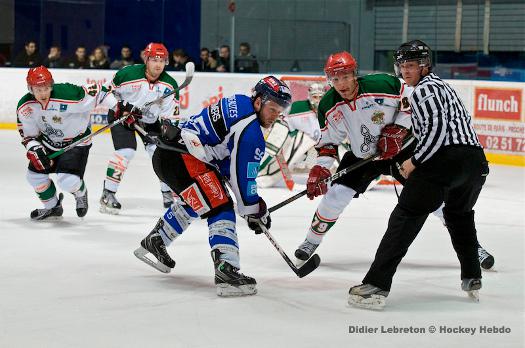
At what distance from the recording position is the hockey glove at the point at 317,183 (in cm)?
425

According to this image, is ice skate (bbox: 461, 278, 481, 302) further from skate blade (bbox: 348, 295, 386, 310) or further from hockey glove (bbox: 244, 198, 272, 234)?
hockey glove (bbox: 244, 198, 272, 234)

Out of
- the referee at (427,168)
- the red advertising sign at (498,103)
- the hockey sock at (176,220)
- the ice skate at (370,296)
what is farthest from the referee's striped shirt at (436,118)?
the red advertising sign at (498,103)

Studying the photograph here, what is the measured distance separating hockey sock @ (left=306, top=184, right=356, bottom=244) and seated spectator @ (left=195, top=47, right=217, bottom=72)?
6.23 m

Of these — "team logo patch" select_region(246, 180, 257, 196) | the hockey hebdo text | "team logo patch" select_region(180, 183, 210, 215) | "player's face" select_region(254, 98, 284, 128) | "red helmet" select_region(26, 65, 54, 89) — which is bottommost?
the hockey hebdo text

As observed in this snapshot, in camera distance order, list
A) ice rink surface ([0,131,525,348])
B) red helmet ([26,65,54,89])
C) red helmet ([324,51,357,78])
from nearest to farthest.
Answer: ice rink surface ([0,131,525,348]), red helmet ([324,51,357,78]), red helmet ([26,65,54,89])

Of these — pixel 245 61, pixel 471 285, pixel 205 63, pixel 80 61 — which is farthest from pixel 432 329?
pixel 80 61

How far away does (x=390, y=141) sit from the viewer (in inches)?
172

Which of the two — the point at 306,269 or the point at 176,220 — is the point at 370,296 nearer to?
the point at 306,269

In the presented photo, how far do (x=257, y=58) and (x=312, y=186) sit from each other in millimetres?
6742

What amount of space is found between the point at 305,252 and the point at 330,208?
24cm

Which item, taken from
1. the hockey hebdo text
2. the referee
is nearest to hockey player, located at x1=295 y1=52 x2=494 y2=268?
the referee

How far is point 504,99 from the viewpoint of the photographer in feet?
28.3

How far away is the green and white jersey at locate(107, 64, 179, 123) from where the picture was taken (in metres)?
6.36

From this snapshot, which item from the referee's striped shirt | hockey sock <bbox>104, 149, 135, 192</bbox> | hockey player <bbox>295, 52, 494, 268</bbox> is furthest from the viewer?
hockey sock <bbox>104, 149, 135, 192</bbox>
